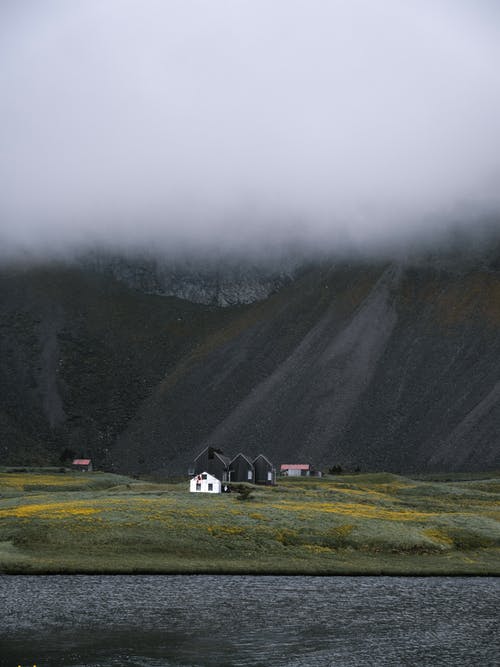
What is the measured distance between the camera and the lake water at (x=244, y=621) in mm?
34281

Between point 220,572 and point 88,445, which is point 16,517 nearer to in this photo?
point 220,572

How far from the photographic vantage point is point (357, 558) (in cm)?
6259

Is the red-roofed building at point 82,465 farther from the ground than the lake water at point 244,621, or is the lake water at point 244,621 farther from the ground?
the red-roofed building at point 82,465

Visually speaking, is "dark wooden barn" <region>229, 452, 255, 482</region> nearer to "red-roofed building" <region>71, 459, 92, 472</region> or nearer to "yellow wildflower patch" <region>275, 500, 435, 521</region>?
"yellow wildflower patch" <region>275, 500, 435, 521</region>

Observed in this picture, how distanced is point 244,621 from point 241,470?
83.0 metres

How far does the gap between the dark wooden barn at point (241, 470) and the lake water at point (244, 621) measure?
6792cm

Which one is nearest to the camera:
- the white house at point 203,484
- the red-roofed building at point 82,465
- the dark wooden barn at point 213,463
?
the white house at point 203,484

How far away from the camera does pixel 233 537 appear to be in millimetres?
65312

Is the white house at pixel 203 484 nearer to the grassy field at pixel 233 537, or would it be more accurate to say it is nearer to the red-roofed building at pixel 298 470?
the grassy field at pixel 233 537

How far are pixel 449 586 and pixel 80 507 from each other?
34490mm

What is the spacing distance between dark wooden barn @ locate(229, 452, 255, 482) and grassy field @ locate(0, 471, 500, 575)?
35957 mm

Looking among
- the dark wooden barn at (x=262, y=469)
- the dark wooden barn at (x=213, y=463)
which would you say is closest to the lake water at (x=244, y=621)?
the dark wooden barn at (x=213, y=463)

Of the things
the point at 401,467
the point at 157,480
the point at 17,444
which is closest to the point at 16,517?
the point at 157,480

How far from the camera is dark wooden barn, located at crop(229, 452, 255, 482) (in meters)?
123
